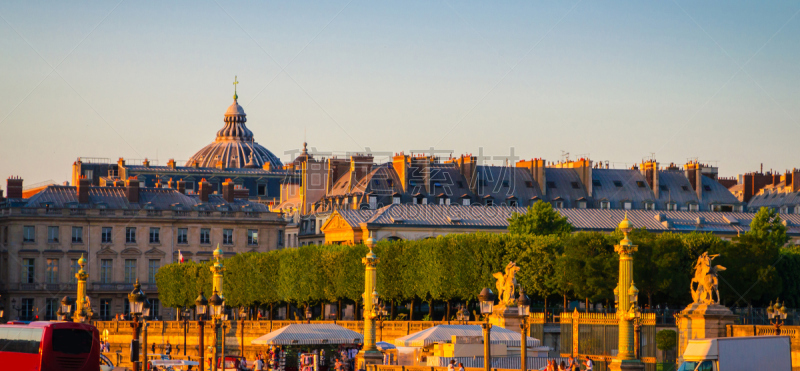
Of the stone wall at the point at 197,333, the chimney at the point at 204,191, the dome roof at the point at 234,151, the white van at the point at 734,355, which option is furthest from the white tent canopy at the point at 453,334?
the dome roof at the point at 234,151

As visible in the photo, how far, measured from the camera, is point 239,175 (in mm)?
156125

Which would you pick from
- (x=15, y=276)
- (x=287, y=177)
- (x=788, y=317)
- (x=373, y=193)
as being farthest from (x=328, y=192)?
(x=788, y=317)

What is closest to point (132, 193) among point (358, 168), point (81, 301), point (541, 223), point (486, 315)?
point (358, 168)

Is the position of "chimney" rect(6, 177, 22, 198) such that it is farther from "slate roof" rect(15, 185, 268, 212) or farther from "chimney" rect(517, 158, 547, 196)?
"chimney" rect(517, 158, 547, 196)

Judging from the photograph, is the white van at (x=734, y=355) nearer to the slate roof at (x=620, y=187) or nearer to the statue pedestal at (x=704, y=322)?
the statue pedestal at (x=704, y=322)

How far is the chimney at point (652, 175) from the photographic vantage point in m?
112

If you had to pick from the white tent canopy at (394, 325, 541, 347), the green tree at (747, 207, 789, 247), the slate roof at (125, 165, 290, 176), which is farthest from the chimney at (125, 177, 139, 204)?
the white tent canopy at (394, 325, 541, 347)

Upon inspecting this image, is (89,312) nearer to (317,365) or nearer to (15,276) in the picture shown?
(317,365)

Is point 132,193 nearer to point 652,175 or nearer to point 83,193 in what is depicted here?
point 83,193

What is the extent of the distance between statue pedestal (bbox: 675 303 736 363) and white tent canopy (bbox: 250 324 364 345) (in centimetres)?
1082

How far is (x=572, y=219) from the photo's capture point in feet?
324

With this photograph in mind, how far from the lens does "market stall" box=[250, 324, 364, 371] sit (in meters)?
46.9

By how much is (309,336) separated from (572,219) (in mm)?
53188

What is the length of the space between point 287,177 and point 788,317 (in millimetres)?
104842
